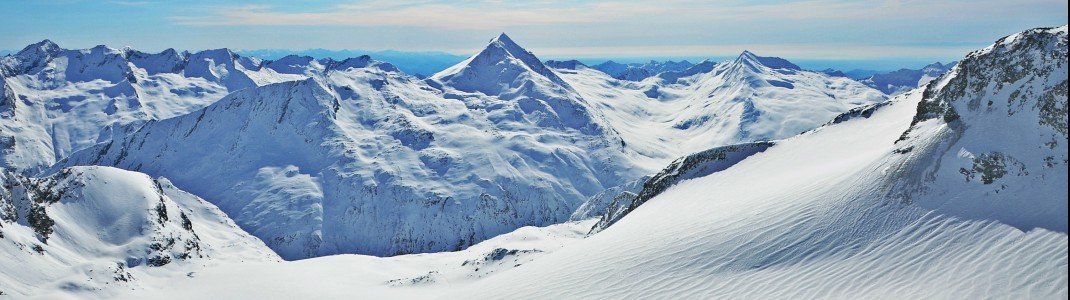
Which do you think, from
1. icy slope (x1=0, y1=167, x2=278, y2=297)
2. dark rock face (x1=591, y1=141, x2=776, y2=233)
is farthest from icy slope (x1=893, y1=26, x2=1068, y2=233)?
icy slope (x1=0, y1=167, x2=278, y2=297)

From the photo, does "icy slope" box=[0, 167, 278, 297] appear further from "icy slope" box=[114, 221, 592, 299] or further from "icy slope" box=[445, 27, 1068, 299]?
"icy slope" box=[445, 27, 1068, 299]

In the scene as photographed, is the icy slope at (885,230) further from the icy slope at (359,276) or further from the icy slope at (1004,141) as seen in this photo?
the icy slope at (359,276)

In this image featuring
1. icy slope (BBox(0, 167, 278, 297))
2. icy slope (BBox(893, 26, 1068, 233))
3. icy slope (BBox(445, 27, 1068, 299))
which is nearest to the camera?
icy slope (BBox(445, 27, 1068, 299))

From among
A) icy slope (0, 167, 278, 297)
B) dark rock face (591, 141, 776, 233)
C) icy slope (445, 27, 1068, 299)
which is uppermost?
icy slope (445, 27, 1068, 299)

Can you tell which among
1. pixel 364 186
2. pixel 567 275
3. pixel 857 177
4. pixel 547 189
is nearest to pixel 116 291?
pixel 567 275

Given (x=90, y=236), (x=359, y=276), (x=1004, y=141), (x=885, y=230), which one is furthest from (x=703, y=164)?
(x=90, y=236)

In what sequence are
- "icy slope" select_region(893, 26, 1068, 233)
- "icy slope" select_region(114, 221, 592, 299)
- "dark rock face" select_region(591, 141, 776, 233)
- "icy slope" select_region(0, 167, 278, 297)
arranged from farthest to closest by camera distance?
"icy slope" select_region(0, 167, 278, 297), "icy slope" select_region(114, 221, 592, 299), "dark rock face" select_region(591, 141, 776, 233), "icy slope" select_region(893, 26, 1068, 233)

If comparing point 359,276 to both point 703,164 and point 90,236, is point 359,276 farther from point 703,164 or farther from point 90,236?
point 703,164

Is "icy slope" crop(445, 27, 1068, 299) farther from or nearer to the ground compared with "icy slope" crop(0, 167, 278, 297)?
farther from the ground
